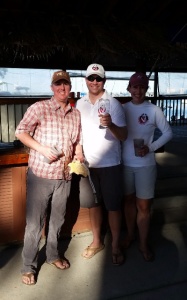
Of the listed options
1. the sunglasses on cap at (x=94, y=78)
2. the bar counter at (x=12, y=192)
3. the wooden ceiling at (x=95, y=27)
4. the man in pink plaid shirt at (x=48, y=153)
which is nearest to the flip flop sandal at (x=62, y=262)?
the man in pink plaid shirt at (x=48, y=153)

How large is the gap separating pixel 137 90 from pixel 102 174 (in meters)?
0.89

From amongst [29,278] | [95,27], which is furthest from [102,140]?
[95,27]

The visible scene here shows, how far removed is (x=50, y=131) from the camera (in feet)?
8.70

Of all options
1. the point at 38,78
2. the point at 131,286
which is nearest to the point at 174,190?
the point at 131,286

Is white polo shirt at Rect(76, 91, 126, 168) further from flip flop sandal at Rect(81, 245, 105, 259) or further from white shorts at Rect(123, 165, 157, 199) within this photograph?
A: flip flop sandal at Rect(81, 245, 105, 259)

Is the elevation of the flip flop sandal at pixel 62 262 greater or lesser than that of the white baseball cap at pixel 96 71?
lesser

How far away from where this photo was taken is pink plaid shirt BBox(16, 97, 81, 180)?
2646 mm

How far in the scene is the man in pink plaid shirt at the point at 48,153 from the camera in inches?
Result: 104

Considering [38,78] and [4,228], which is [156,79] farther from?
[4,228]

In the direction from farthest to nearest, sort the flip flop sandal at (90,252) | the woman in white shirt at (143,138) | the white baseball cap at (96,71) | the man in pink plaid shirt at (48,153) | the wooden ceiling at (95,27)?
1. the wooden ceiling at (95,27)
2. the flip flop sandal at (90,252)
3. the woman in white shirt at (143,138)
4. the white baseball cap at (96,71)
5. the man in pink plaid shirt at (48,153)

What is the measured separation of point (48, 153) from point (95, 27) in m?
2.98

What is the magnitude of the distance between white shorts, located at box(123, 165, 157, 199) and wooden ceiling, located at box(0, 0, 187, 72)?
103 inches

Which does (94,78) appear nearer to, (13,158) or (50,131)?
(50,131)

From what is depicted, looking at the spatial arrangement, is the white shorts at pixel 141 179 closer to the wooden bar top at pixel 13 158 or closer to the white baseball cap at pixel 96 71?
the white baseball cap at pixel 96 71
